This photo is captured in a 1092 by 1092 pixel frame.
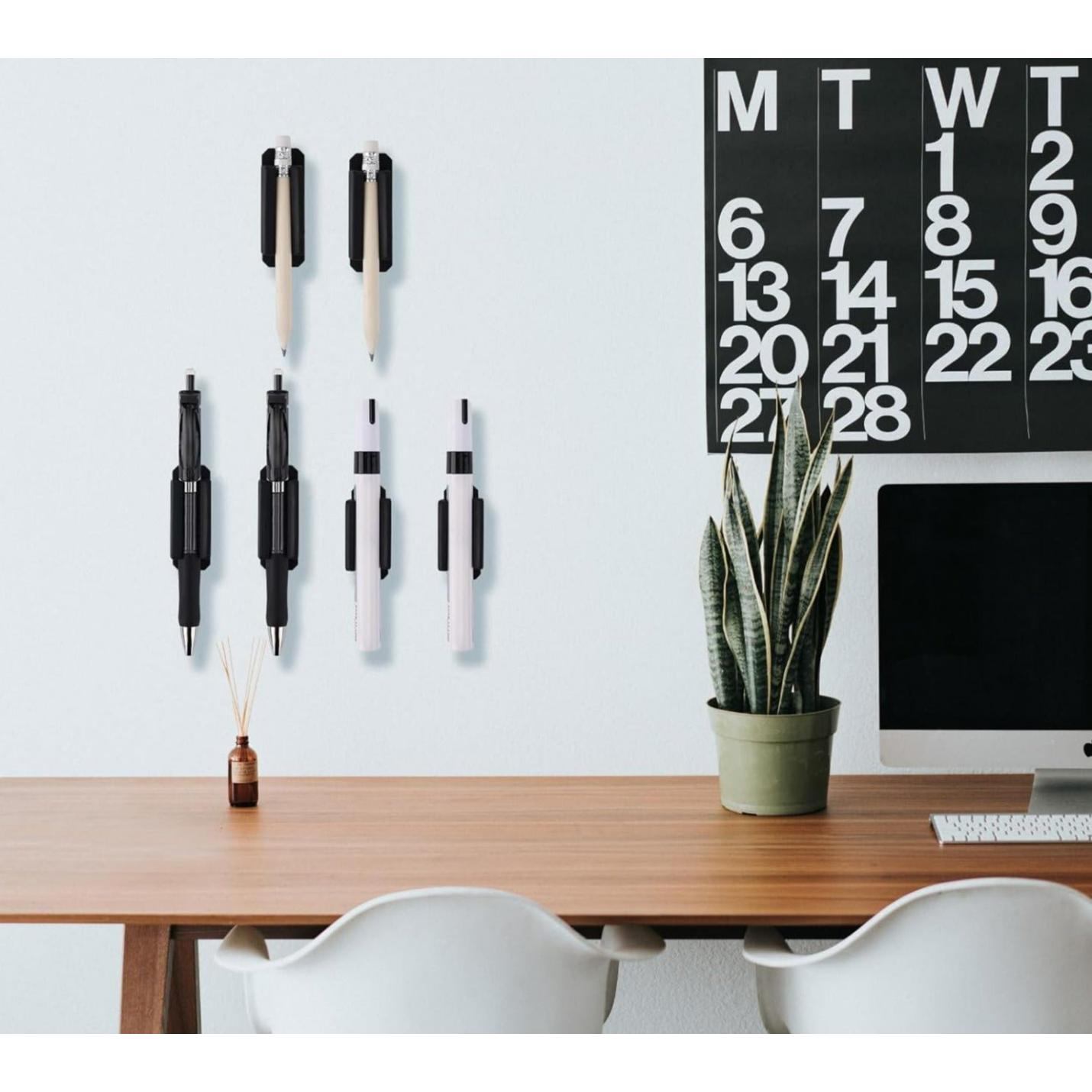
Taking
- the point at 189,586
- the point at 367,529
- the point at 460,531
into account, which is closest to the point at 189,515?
the point at 189,586

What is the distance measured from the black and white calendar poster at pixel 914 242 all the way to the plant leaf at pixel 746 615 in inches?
13.3

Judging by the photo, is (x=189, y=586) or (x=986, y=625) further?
(x=189, y=586)

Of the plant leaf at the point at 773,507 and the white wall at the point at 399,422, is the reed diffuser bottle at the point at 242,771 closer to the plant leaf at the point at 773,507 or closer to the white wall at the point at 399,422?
the white wall at the point at 399,422

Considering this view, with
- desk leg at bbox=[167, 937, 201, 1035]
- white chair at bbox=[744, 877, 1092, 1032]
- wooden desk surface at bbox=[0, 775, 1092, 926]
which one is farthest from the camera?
desk leg at bbox=[167, 937, 201, 1035]

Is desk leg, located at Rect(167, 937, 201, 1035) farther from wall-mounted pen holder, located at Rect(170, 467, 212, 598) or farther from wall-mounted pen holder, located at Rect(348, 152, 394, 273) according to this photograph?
wall-mounted pen holder, located at Rect(348, 152, 394, 273)

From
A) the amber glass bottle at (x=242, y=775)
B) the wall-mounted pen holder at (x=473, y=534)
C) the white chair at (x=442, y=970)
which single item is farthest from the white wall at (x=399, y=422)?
the white chair at (x=442, y=970)

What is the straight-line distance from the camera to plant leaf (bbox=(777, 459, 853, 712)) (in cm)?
193

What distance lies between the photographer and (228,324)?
7.48 ft

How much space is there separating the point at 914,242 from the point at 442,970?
146 cm

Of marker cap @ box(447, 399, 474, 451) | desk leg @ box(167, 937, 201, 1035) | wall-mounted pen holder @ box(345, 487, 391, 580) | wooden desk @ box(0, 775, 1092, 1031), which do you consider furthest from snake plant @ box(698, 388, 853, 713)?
desk leg @ box(167, 937, 201, 1035)

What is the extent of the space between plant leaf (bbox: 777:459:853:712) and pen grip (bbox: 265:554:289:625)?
2.93 ft

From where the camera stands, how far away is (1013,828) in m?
1.80

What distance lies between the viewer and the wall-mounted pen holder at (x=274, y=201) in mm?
2240

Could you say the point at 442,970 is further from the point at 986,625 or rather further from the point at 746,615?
the point at 986,625
